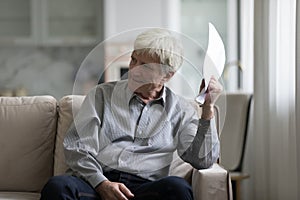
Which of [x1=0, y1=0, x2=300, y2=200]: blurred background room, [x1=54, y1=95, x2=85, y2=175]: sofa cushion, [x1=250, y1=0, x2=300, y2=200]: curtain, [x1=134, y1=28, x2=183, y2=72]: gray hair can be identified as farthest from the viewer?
[x1=0, y1=0, x2=300, y2=200]: blurred background room

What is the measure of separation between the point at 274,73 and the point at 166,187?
1.22m

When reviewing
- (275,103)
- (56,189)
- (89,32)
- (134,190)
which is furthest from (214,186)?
(89,32)

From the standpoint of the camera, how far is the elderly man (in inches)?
81.7

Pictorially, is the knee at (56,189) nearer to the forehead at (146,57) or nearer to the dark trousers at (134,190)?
the dark trousers at (134,190)

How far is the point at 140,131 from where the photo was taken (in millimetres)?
2160

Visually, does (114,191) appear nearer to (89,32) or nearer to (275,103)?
(275,103)

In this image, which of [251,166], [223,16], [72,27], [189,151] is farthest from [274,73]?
[72,27]

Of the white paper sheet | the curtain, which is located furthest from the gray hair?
the curtain

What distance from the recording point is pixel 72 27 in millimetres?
5207

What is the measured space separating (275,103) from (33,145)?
1.25 metres

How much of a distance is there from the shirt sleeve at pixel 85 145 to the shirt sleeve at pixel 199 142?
1.02 ft

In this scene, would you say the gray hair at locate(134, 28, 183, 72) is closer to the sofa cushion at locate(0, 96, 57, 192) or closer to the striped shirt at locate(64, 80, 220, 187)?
the striped shirt at locate(64, 80, 220, 187)

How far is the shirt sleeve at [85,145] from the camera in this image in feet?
6.86

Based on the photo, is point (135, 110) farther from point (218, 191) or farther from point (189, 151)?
point (218, 191)
